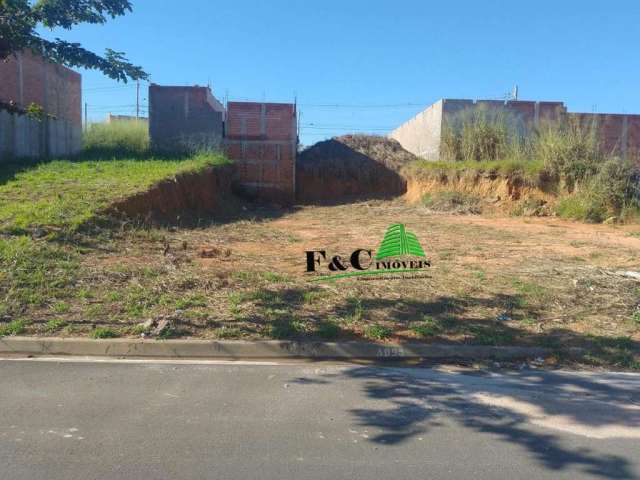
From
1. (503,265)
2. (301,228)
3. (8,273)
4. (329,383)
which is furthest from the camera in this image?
(301,228)

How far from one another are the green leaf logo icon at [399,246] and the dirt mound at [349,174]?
11.4 m

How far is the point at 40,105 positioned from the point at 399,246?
1316cm

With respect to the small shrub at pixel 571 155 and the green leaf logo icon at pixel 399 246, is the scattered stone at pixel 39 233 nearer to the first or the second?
the green leaf logo icon at pixel 399 246

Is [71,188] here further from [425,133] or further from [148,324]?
[425,133]

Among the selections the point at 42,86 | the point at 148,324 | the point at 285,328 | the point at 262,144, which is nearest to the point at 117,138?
the point at 42,86

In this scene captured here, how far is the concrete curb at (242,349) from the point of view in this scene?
577 cm

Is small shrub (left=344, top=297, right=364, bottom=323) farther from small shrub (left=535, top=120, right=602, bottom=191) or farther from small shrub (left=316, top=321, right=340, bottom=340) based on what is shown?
small shrub (left=535, top=120, right=602, bottom=191)

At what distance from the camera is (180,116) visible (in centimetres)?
2252

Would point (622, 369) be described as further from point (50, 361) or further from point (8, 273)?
point (8, 273)

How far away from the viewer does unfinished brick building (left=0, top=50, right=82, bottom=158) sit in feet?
59.6

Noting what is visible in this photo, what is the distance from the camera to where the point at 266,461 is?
350cm

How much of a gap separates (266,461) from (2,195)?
1097 cm

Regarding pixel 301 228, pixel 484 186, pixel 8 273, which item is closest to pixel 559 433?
pixel 8 273

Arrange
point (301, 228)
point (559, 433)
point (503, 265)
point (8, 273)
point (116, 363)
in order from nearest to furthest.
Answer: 1. point (559, 433)
2. point (116, 363)
3. point (8, 273)
4. point (503, 265)
5. point (301, 228)
